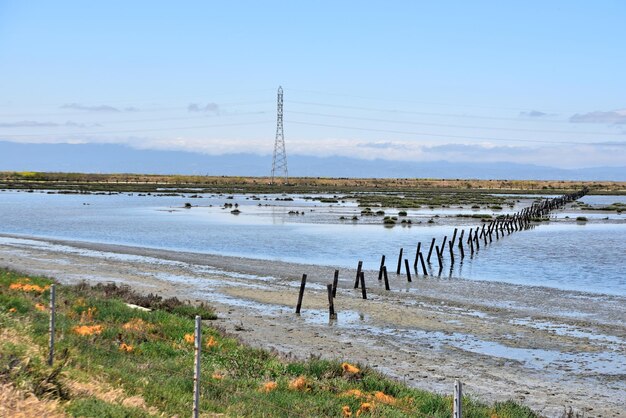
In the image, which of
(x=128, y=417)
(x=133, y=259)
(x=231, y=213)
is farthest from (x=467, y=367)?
(x=231, y=213)

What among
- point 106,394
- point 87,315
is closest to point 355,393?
point 106,394

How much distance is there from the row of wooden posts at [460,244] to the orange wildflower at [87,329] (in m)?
9.10

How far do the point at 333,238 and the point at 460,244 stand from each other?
11.4m

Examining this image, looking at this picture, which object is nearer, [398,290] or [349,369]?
[349,369]

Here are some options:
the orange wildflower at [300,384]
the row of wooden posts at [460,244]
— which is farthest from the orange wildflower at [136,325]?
the row of wooden posts at [460,244]

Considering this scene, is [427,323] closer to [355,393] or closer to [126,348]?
[355,393]

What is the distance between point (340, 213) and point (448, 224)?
16581mm

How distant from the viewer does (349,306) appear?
1051 inches

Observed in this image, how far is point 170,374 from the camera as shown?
→ 13.1 meters

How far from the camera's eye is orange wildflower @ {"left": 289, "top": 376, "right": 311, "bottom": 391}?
13263 millimetres

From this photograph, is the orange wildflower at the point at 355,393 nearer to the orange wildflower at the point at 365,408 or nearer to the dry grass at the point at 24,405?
the orange wildflower at the point at 365,408

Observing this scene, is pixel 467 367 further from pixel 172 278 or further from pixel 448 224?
pixel 448 224

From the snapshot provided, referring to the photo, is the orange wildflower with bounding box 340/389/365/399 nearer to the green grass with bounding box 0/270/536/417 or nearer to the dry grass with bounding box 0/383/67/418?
the green grass with bounding box 0/270/536/417

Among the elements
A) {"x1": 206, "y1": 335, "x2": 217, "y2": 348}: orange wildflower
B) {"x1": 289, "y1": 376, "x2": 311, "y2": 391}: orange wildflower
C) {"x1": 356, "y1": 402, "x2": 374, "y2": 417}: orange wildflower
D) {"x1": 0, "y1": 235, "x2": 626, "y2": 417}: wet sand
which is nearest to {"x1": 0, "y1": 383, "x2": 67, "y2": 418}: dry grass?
{"x1": 356, "y1": 402, "x2": 374, "y2": 417}: orange wildflower
